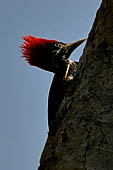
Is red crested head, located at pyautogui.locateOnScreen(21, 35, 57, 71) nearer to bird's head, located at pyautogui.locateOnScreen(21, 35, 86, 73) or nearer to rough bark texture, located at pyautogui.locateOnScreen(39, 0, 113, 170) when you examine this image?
bird's head, located at pyautogui.locateOnScreen(21, 35, 86, 73)

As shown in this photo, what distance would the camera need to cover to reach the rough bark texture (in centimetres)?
240

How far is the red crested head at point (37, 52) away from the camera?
14.1 feet

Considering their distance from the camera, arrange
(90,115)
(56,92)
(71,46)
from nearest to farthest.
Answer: (90,115) → (56,92) → (71,46)

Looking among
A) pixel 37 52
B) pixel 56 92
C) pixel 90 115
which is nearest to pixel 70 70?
pixel 56 92

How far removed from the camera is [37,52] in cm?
434

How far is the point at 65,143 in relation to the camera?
255 centimetres

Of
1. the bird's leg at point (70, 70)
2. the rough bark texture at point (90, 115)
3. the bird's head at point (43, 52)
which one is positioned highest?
the bird's head at point (43, 52)

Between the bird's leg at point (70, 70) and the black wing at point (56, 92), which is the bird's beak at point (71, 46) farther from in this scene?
the black wing at point (56, 92)

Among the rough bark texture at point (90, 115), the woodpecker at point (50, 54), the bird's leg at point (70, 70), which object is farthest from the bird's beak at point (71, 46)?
the rough bark texture at point (90, 115)

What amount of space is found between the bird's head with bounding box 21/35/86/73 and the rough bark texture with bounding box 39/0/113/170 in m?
1.39

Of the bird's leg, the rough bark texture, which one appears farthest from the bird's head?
the rough bark texture

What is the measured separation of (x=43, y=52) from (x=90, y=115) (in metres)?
1.93

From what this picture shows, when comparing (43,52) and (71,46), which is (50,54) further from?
(71,46)

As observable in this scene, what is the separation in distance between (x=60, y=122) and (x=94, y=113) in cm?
24
